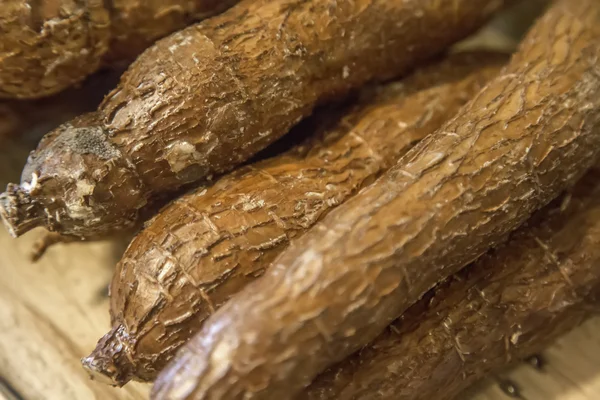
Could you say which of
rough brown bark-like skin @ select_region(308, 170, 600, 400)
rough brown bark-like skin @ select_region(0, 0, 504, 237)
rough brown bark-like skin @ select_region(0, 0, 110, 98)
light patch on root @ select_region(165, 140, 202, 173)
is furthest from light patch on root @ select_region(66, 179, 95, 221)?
rough brown bark-like skin @ select_region(308, 170, 600, 400)

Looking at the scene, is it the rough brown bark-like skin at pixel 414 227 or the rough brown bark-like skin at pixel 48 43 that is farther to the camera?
the rough brown bark-like skin at pixel 48 43

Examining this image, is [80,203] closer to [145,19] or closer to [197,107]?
[197,107]

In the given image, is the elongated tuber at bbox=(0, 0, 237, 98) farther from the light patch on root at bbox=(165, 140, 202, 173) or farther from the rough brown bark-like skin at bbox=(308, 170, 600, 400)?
the rough brown bark-like skin at bbox=(308, 170, 600, 400)

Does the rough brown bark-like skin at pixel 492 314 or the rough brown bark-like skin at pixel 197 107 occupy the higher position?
the rough brown bark-like skin at pixel 197 107

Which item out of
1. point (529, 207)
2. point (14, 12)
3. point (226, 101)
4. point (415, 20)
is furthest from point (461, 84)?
point (14, 12)

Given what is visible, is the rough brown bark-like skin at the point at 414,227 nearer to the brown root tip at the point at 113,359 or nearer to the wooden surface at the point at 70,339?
the brown root tip at the point at 113,359

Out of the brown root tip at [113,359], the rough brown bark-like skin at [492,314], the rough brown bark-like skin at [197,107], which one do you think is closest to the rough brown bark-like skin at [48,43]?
the rough brown bark-like skin at [197,107]
